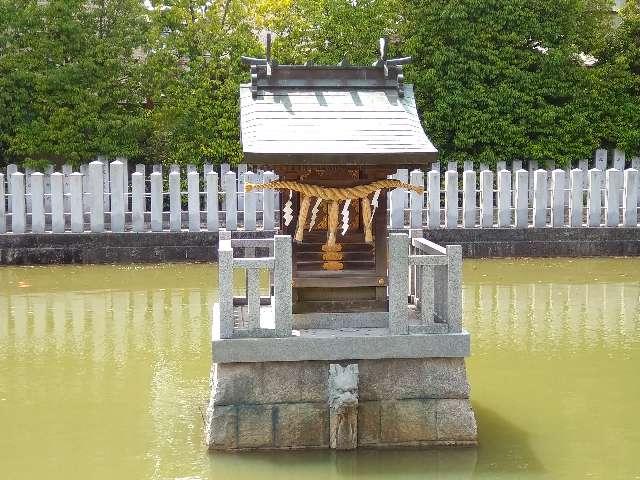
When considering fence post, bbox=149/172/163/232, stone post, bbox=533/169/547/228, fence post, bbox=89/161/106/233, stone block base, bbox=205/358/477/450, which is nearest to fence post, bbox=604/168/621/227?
stone post, bbox=533/169/547/228

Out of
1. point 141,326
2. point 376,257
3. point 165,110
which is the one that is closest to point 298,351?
point 376,257

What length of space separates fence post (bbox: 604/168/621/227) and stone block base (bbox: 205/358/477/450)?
403 inches

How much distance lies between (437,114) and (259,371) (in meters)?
15.2

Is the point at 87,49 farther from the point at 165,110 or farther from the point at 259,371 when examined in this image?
the point at 259,371

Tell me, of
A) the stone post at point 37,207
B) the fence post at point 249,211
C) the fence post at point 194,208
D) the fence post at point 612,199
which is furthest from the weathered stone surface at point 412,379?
the fence post at point 612,199

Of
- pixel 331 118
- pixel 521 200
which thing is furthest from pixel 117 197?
pixel 331 118

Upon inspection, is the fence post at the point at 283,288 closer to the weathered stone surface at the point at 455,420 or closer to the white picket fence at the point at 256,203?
the weathered stone surface at the point at 455,420

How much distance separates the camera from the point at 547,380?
905cm

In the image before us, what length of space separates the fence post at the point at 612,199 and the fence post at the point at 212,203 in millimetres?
6312

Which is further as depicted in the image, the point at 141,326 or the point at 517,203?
the point at 517,203

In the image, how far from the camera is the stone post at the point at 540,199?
16703 millimetres

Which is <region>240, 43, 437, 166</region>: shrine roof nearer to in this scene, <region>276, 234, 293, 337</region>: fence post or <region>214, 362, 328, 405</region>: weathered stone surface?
<region>276, 234, 293, 337</region>: fence post

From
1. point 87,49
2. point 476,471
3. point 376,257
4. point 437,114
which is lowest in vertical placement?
point 476,471

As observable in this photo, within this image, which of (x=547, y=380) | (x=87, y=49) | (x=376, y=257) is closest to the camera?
(x=376, y=257)
